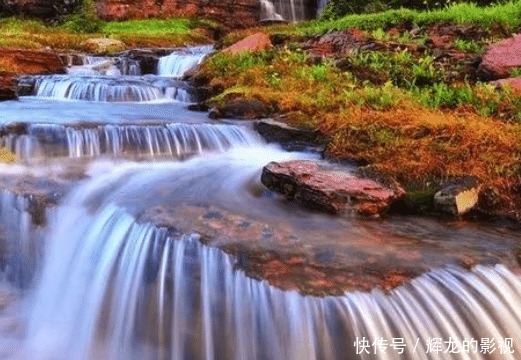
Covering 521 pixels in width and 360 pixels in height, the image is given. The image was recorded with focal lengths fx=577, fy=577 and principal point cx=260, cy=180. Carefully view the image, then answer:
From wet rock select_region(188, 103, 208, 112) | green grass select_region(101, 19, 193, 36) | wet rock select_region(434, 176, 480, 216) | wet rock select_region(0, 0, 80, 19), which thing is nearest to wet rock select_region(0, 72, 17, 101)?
wet rock select_region(188, 103, 208, 112)

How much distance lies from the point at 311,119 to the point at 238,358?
16.2ft

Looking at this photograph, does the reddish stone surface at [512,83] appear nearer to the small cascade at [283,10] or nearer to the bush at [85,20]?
the bush at [85,20]

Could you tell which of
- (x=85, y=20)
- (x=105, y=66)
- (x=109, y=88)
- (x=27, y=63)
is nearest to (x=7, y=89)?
(x=109, y=88)

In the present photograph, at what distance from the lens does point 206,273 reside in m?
4.10

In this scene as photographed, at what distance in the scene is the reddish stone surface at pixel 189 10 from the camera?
72.9 feet

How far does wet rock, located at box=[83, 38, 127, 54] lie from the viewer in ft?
51.9

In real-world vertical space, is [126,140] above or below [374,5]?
below

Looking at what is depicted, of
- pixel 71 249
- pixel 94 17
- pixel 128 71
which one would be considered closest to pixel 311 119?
pixel 71 249

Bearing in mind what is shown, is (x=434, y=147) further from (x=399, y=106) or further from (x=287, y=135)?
(x=287, y=135)

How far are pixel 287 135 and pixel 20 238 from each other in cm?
384

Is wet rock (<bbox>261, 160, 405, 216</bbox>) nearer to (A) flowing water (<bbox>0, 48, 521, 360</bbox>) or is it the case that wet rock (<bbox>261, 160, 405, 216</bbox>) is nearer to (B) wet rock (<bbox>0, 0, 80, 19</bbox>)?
(A) flowing water (<bbox>0, 48, 521, 360</bbox>)

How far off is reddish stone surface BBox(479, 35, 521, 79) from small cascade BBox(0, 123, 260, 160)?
404cm

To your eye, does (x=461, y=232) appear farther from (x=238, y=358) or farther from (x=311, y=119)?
(x=311, y=119)

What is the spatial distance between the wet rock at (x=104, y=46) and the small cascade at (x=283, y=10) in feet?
30.1
